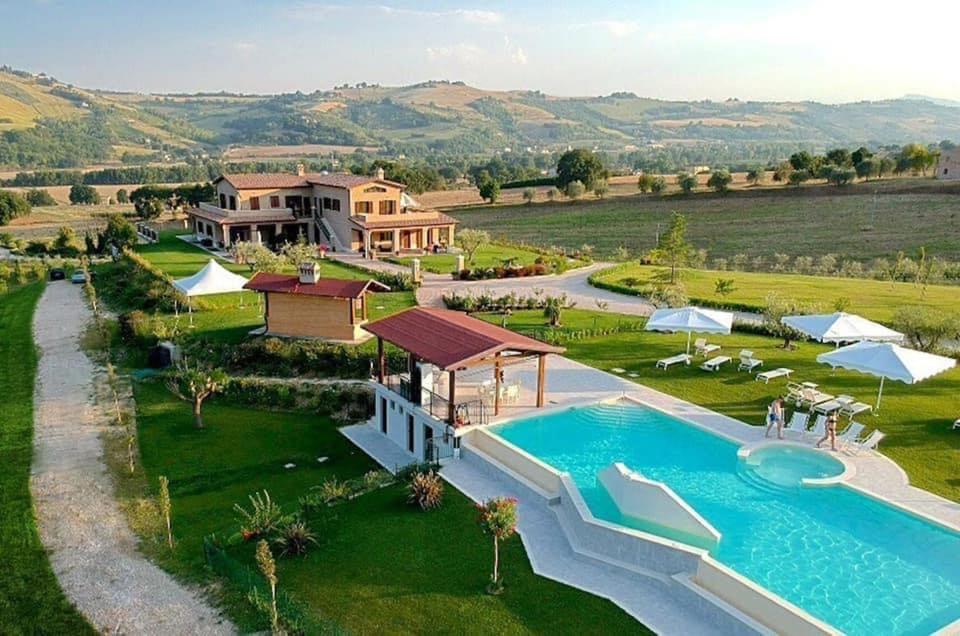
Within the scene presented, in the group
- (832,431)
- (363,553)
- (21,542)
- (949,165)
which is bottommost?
(21,542)

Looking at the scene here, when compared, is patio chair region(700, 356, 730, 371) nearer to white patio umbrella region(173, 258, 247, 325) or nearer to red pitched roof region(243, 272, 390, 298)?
red pitched roof region(243, 272, 390, 298)

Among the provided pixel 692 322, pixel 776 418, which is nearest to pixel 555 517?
pixel 776 418

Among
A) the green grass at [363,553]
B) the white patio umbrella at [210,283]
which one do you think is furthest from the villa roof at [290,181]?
the green grass at [363,553]

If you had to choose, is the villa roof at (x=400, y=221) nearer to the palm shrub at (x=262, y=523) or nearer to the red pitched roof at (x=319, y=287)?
the red pitched roof at (x=319, y=287)

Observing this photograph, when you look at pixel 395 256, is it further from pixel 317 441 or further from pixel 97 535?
pixel 97 535

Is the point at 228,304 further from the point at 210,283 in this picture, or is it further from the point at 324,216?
the point at 324,216
